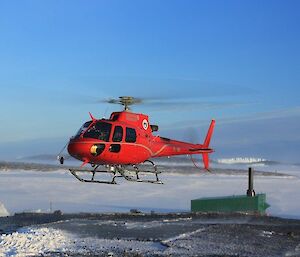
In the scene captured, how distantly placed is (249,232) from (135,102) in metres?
8.97

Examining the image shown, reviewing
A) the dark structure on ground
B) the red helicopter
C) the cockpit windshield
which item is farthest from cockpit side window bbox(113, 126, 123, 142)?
the dark structure on ground

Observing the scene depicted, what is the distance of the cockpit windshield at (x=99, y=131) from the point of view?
2217 centimetres

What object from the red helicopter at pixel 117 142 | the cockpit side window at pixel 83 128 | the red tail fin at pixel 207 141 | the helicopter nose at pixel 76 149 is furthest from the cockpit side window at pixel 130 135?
the red tail fin at pixel 207 141

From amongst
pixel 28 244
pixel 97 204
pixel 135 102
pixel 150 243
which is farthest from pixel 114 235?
pixel 97 204

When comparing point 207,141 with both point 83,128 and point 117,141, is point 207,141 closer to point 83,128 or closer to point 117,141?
point 117,141

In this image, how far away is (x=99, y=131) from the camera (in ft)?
73.3

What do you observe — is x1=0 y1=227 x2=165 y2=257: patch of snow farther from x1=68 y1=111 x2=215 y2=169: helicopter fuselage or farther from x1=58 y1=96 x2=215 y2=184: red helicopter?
x1=68 y1=111 x2=215 y2=169: helicopter fuselage

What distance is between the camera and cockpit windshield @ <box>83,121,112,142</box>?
22.2 metres

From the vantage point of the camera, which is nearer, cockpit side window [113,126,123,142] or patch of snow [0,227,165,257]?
patch of snow [0,227,165,257]

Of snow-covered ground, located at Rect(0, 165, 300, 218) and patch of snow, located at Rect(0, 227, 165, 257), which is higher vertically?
snow-covered ground, located at Rect(0, 165, 300, 218)

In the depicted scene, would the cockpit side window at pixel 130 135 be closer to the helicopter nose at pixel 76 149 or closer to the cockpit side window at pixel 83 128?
the cockpit side window at pixel 83 128

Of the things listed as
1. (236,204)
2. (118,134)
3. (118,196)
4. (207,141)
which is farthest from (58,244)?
(118,196)

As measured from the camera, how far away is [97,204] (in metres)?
38.7

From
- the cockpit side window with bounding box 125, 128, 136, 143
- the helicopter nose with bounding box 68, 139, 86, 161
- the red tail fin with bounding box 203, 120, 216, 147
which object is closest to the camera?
the helicopter nose with bounding box 68, 139, 86, 161
